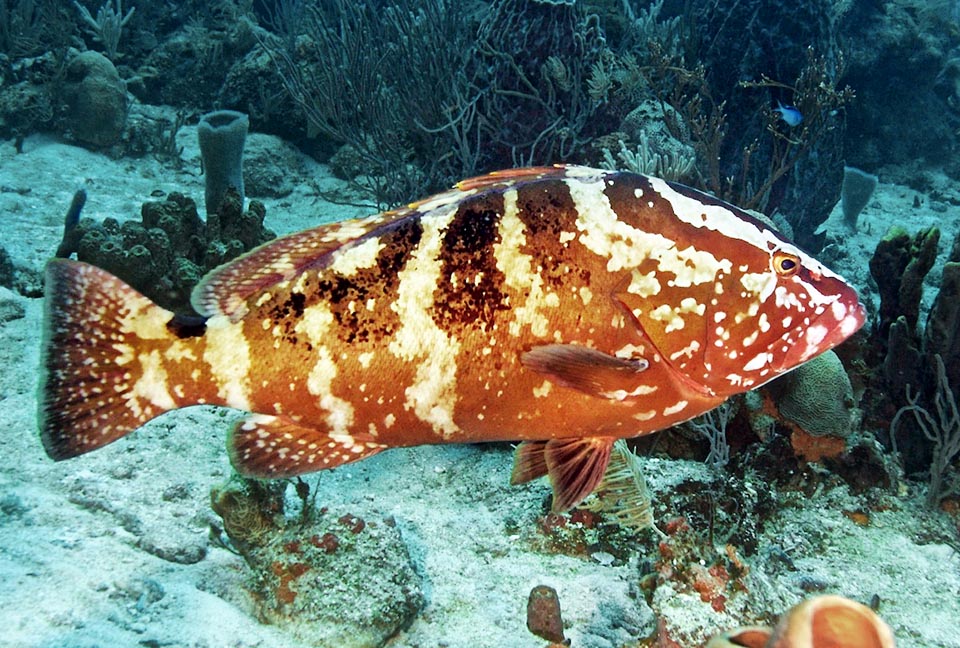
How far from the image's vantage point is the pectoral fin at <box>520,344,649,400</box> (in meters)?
2.11

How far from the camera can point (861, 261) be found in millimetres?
9945

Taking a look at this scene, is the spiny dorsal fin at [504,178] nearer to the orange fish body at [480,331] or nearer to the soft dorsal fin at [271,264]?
the orange fish body at [480,331]

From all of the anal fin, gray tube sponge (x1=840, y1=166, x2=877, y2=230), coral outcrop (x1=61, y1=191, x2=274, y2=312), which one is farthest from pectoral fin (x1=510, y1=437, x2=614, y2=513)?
gray tube sponge (x1=840, y1=166, x2=877, y2=230)

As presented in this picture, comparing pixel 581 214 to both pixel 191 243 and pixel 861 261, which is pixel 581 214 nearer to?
pixel 191 243

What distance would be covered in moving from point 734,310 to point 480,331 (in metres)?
0.92

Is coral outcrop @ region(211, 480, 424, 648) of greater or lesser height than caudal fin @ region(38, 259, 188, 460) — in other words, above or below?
below

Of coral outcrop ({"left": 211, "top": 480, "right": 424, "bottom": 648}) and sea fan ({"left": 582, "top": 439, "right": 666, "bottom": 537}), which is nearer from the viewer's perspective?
coral outcrop ({"left": 211, "top": 480, "right": 424, "bottom": 648})

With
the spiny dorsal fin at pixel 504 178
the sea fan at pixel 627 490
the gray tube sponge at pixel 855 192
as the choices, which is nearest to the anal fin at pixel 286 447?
the spiny dorsal fin at pixel 504 178

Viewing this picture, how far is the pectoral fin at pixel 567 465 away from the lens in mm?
2219

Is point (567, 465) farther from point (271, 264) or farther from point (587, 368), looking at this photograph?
point (271, 264)


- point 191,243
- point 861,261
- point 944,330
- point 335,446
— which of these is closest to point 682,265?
point 335,446

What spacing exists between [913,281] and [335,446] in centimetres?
485

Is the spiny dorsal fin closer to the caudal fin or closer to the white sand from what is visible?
the caudal fin

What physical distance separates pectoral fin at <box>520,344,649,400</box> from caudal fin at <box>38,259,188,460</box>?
137cm
